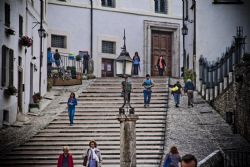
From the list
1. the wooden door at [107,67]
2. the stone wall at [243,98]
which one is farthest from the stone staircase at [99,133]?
the wooden door at [107,67]

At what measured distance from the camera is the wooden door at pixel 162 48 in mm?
43438

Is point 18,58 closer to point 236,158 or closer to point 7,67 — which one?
point 7,67

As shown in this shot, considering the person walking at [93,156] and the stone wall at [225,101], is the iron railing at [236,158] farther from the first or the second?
the stone wall at [225,101]

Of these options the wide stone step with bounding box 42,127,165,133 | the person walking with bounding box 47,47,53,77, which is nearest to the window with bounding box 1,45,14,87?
the wide stone step with bounding box 42,127,165,133

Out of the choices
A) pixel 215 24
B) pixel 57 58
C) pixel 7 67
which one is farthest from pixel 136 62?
pixel 7 67

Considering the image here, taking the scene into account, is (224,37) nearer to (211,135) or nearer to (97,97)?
(97,97)

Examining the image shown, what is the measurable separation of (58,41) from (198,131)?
676 inches

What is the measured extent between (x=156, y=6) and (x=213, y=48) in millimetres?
10844

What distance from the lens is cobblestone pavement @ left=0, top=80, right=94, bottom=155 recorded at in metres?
23.0

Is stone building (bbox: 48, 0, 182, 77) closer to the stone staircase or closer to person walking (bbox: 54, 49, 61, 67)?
person walking (bbox: 54, 49, 61, 67)

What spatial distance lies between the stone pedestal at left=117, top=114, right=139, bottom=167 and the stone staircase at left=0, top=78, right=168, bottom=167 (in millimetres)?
2558

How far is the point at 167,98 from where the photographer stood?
96.4ft

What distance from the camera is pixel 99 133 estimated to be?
24.0 meters

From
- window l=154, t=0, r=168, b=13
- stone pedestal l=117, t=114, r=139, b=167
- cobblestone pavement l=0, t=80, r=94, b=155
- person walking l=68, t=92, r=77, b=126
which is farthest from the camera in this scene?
window l=154, t=0, r=168, b=13
